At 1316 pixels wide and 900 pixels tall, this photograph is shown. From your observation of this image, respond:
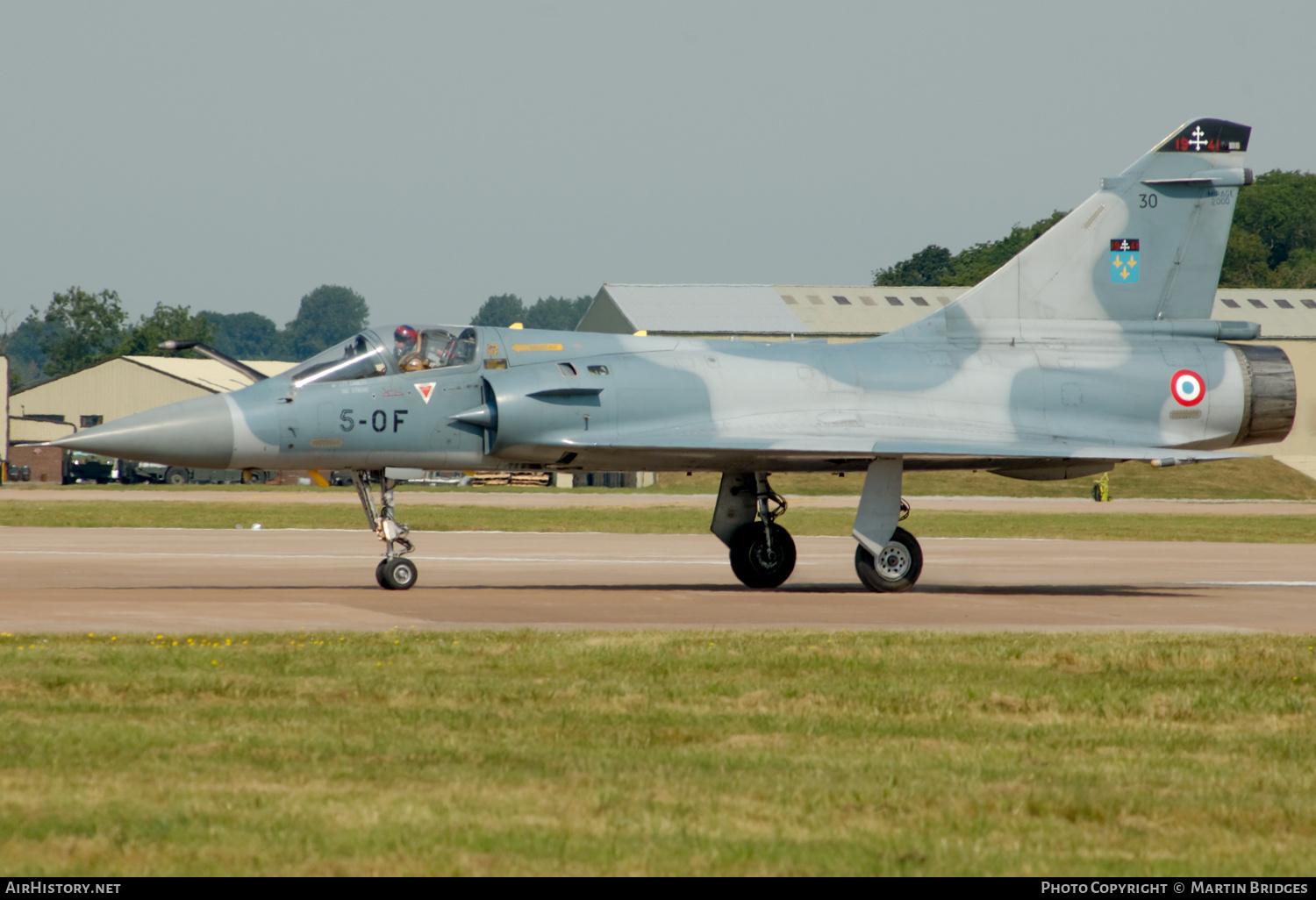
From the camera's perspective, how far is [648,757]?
7.25m

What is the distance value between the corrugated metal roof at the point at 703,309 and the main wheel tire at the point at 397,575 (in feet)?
182

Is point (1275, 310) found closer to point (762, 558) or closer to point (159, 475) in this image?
point (159, 475)

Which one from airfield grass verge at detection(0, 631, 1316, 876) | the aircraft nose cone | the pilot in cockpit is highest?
the pilot in cockpit

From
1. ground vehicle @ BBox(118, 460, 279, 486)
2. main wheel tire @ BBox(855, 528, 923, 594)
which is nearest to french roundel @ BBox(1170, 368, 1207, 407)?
main wheel tire @ BBox(855, 528, 923, 594)

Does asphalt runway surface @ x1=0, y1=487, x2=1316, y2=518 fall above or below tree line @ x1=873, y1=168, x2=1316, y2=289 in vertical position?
below

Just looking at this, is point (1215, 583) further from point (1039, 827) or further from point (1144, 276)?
point (1039, 827)

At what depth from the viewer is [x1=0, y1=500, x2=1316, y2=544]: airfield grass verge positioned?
3195 cm

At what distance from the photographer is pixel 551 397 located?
637 inches

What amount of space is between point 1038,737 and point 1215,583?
498 inches

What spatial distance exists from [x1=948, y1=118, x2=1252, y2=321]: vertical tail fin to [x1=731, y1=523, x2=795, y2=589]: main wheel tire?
12.3ft

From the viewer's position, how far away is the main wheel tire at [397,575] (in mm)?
16250

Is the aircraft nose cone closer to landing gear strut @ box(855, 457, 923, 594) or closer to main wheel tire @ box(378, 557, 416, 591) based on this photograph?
main wheel tire @ box(378, 557, 416, 591)

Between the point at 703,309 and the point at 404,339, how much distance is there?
5898 centimetres

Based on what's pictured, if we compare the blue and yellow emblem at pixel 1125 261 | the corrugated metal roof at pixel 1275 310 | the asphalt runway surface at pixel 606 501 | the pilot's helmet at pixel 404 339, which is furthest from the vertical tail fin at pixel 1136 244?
the corrugated metal roof at pixel 1275 310
